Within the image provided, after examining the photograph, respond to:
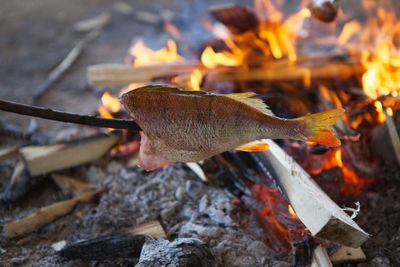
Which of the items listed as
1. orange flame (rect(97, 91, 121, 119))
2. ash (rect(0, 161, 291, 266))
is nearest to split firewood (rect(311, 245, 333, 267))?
ash (rect(0, 161, 291, 266))

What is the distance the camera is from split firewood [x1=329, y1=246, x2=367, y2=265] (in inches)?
76.0

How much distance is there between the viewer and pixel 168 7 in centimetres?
539

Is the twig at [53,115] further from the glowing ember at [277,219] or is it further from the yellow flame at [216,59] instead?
the yellow flame at [216,59]

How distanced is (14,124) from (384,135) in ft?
8.31

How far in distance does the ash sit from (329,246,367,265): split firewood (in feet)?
0.68

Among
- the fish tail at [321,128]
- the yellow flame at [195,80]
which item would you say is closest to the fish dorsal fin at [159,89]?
the fish tail at [321,128]

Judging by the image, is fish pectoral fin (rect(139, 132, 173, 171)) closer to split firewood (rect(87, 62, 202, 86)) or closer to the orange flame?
the orange flame

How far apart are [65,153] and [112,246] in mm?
839

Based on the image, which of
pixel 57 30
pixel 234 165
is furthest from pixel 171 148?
pixel 57 30

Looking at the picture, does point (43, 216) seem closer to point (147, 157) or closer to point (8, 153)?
point (8, 153)

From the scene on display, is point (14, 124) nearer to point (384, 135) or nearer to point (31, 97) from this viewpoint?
point (31, 97)

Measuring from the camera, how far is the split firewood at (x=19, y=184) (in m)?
2.52

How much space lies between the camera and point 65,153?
264cm

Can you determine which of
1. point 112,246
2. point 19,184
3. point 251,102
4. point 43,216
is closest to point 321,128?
point 251,102
